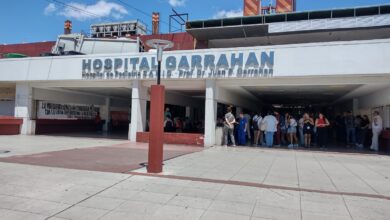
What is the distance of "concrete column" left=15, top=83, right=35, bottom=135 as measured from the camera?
18922mm

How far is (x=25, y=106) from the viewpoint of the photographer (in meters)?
19.0

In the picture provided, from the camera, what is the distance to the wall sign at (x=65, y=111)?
2022cm

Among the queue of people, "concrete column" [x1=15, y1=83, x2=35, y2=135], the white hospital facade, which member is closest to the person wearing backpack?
the white hospital facade

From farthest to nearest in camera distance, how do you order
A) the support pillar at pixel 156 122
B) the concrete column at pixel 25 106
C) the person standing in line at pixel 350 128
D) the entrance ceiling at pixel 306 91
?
the concrete column at pixel 25 106, the person standing in line at pixel 350 128, the entrance ceiling at pixel 306 91, the support pillar at pixel 156 122

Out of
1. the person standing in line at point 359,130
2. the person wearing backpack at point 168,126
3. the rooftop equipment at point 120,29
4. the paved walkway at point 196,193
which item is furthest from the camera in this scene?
the rooftop equipment at point 120,29

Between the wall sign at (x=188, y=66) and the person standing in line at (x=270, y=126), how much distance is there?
2284 millimetres

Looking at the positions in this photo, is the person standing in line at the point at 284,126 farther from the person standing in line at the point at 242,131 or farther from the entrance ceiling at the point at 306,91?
the person standing in line at the point at 242,131

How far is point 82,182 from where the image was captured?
688 cm

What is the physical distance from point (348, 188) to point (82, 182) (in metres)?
5.25

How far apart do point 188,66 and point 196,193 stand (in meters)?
9.47

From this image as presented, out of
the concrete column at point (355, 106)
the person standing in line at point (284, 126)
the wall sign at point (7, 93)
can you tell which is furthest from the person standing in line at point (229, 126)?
the wall sign at point (7, 93)

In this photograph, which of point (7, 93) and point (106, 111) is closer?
point (7, 93)

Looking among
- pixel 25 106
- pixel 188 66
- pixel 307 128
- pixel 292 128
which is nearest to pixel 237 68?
pixel 188 66

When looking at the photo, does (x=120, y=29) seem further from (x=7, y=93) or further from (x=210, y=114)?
(x=210, y=114)
